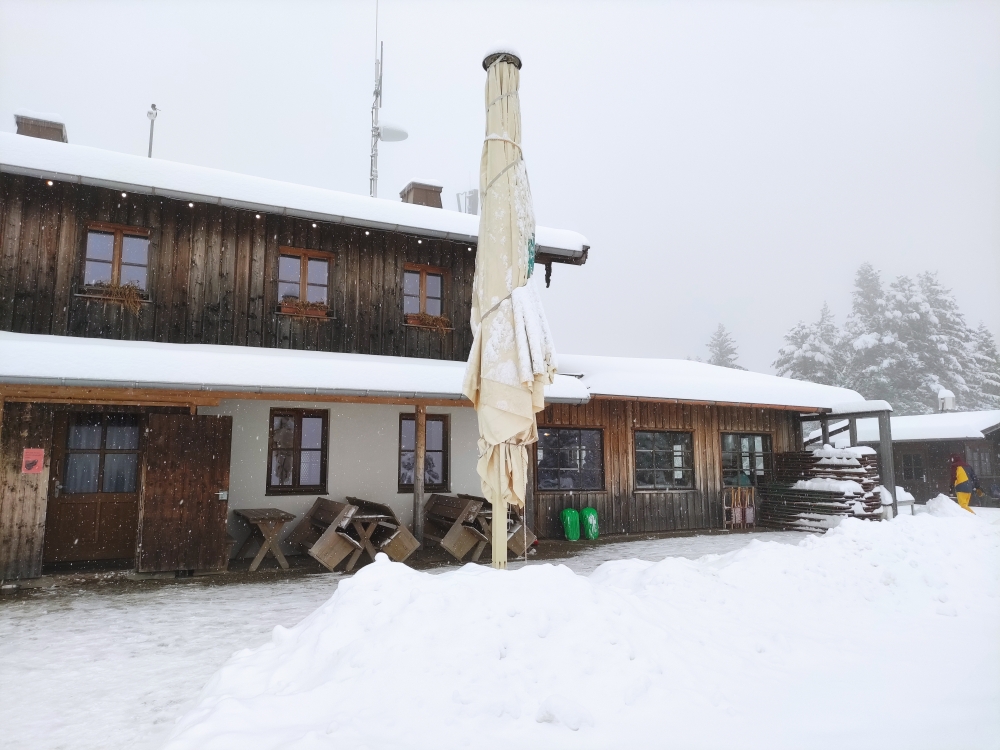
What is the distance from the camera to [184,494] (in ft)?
25.2

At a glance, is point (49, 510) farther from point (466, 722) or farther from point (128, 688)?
point (466, 722)

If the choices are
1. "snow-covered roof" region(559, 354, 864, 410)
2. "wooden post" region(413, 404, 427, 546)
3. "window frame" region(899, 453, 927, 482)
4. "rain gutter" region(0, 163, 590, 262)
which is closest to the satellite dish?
"rain gutter" region(0, 163, 590, 262)

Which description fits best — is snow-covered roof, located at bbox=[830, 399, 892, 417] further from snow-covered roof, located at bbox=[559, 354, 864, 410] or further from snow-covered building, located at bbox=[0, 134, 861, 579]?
snow-covered building, located at bbox=[0, 134, 861, 579]

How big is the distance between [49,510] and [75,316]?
104 inches

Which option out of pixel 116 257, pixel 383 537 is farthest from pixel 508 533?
pixel 116 257

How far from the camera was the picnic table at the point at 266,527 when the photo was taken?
7.59 m

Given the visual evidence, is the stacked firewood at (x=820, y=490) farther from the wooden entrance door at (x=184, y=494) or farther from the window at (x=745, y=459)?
the wooden entrance door at (x=184, y=494)

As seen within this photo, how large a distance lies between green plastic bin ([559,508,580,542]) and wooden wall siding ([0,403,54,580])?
296 inches

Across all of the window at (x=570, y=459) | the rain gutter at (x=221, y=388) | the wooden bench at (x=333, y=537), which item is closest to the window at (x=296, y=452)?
the wooden bench at (x=333, y=537)

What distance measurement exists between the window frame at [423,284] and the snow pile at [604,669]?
19.7 feet

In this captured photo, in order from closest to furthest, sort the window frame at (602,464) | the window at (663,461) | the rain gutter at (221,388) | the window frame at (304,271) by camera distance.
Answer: the rain gutter at (221,388) → the window frame at (304,271) → the window frame at (602,464) → the window at (663,461)

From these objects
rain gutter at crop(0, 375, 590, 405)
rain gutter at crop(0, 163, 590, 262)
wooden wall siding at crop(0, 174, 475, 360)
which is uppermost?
rain gutter at crop(0, 163, 590, 262)

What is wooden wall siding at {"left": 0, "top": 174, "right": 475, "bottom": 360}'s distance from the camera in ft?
26.4

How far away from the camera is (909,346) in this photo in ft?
114
